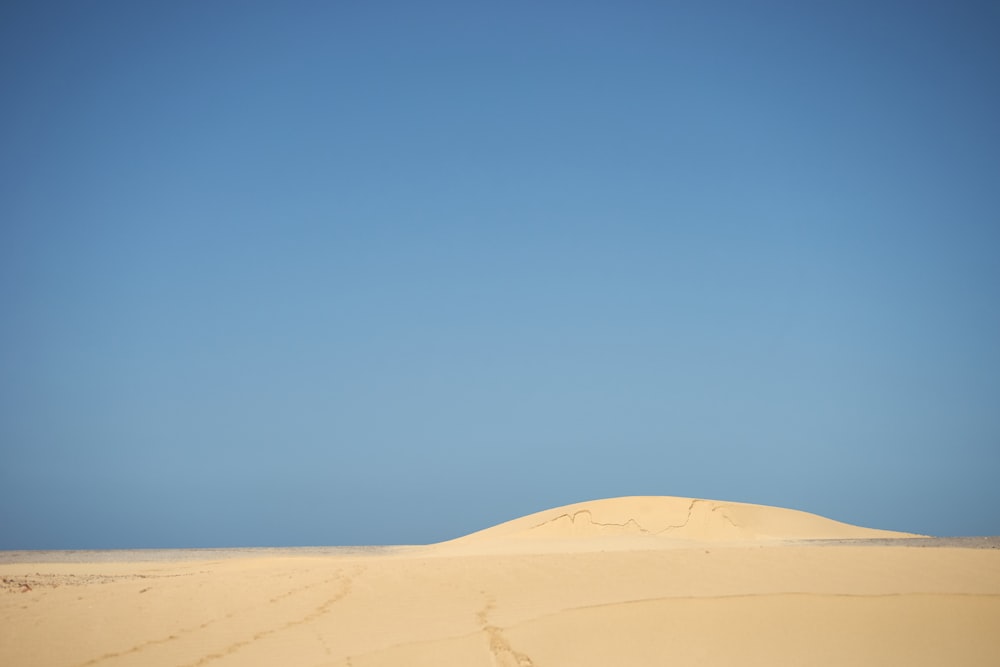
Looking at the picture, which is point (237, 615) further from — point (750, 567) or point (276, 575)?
point (750, 567)

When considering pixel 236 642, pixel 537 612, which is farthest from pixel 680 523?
pixel 236 642

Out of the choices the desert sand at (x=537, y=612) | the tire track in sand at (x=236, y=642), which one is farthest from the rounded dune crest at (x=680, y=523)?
the tire track in sand at (x=236, y=642)

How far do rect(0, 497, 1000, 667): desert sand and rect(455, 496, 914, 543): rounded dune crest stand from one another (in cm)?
945

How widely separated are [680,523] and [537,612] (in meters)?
15.5

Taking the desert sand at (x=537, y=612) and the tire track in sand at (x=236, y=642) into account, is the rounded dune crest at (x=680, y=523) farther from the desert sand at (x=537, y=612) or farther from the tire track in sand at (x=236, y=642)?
the tire track in sand at (x=236, y=642)

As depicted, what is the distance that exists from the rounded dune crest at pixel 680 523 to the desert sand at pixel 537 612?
31.0 feet

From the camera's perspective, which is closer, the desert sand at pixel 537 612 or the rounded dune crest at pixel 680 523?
the desert sand at pixel 537 612

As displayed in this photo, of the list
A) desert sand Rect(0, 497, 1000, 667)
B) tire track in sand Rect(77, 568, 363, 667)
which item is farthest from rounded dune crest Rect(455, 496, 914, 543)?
tire track in sand Rect(77, 568, 363, 667)

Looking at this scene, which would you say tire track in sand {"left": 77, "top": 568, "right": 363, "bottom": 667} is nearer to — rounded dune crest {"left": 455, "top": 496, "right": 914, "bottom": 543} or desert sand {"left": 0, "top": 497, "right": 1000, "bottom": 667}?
desert sand {"left": 0, "top": 497, "right": 1000, "bottom": 667}

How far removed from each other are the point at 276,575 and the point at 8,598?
4.42 meters

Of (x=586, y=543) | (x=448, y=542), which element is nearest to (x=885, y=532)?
(x=586, y=543)

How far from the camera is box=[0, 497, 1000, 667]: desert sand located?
1028 cm

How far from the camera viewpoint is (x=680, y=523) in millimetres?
26234

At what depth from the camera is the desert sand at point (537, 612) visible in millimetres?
10281
